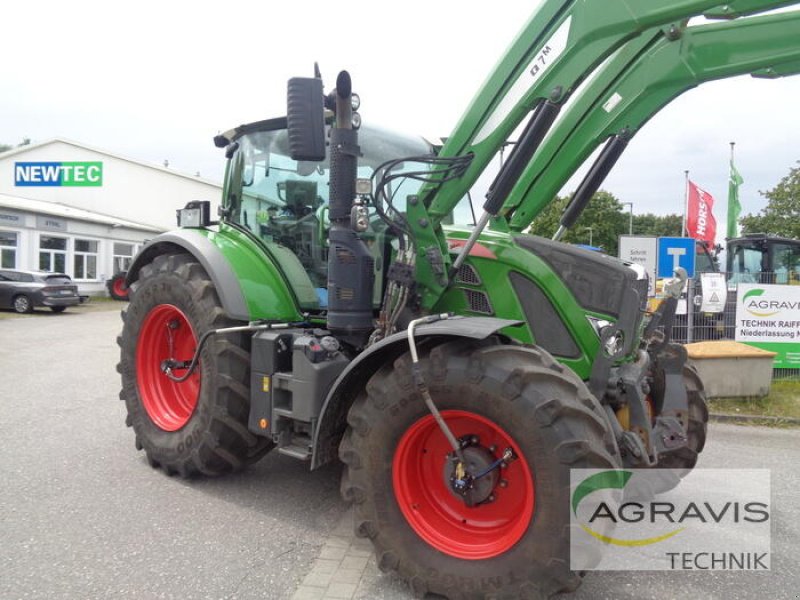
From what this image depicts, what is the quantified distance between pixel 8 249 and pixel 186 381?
76.2ft

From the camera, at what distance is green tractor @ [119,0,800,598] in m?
2.74

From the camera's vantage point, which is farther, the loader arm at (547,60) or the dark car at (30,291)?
the dark car at (30,291)

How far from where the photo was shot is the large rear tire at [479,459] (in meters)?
2.58

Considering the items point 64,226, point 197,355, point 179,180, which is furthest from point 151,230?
point 197,355

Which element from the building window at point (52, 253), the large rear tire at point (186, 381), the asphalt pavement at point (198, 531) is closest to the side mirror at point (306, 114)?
the large rear tire at point (186, 381)

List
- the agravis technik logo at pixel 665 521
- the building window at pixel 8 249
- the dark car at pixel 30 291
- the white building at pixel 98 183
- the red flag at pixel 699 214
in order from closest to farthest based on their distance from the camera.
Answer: the agravis technik logo at pixel 665 521 → the red flag at pixel 699 214 → the dark car at pixel 30 291 → the building window at pixel 8 249 → the white building at pixel 98 183

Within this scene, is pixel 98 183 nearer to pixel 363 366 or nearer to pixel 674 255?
pixel 674 255

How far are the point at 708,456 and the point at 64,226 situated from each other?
26967mm

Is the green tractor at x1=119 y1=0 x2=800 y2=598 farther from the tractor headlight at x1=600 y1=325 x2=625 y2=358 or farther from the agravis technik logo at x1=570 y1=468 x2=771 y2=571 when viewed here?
the agravis technik logo at x1=570 y1=468 x2=771 y2=571

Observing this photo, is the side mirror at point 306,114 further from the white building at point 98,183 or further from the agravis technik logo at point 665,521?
the white building at point 98,183

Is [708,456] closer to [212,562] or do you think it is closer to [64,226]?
[212,562]

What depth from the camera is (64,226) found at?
83.5 ft

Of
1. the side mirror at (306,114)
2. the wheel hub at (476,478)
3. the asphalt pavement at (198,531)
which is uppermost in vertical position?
the side mirror at (306,114)

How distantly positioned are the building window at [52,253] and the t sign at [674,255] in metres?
24.4
